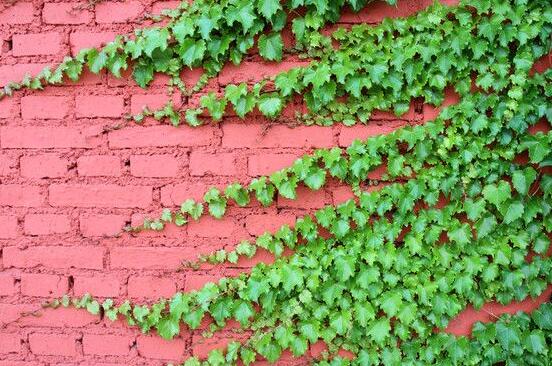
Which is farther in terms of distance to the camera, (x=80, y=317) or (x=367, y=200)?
(x=80, y=317)

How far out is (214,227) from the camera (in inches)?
71.4

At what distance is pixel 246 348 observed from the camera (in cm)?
182

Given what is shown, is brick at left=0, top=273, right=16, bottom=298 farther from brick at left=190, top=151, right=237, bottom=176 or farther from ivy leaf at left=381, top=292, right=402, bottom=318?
ivy leaf at left=381, top=292, right=402, bottom=318

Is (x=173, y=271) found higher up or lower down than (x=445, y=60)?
lower down

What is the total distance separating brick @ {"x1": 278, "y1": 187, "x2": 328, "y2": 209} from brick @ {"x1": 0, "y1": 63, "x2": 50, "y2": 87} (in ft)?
3.10

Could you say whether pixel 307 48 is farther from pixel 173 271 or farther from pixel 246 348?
pixel 246 348

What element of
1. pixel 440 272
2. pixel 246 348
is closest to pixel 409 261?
pixel 440 272

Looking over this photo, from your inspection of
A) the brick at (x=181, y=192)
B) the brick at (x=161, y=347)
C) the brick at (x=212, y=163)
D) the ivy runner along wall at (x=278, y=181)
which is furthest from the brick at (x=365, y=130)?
the brick at (x=161, y=347)

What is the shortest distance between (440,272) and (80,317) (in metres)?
1.26

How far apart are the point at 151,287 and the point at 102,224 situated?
278mm

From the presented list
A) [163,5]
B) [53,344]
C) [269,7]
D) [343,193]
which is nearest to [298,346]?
[343,193]

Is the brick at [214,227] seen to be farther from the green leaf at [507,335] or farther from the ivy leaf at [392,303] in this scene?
the green leaf at [507,335]

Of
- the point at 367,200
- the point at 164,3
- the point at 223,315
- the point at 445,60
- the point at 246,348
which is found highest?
the point at 164,3

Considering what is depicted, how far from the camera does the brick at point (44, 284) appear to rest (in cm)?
185
